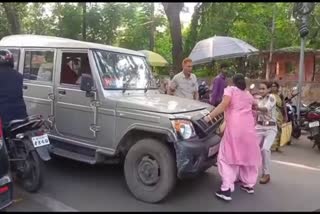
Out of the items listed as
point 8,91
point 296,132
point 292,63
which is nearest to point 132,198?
point 8,91

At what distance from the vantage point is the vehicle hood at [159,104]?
5293 mm

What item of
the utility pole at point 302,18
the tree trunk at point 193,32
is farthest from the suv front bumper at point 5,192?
the tree trunk at point 193,32

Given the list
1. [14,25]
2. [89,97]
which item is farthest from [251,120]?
[14,25]

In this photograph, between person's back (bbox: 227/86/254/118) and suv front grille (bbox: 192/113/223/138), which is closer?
suv front grille (bbox: 192/113/223/138)

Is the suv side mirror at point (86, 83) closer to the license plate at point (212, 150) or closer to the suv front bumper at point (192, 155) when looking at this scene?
the suv front bumper at point (192, 155)

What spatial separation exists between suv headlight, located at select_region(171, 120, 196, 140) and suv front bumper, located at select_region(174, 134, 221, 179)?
0.06 meters

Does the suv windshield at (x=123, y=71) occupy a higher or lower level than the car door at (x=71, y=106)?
higher

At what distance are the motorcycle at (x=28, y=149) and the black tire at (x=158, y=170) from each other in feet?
3.52

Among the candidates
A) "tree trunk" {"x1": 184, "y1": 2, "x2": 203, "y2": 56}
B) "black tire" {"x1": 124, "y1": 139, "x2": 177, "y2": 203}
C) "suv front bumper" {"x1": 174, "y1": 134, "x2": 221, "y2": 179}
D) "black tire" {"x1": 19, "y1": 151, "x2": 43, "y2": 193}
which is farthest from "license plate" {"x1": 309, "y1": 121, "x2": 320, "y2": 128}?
"tree trunk" {"x1": 184, "y1": 2, "x2": 203, "y2": 56}

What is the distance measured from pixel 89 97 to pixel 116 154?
0.89 meters

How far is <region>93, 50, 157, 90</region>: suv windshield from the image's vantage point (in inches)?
238

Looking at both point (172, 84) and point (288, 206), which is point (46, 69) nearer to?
point (172, 84)

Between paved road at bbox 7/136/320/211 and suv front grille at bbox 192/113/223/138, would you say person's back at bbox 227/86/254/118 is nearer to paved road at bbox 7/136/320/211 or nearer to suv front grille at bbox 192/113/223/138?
suv front grille at bbox 192/113/223/138

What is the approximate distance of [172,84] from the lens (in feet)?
26.1
